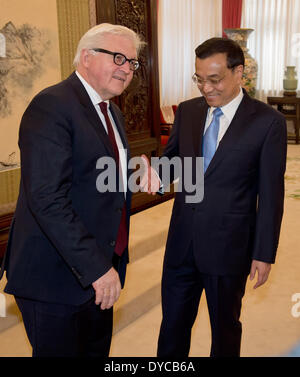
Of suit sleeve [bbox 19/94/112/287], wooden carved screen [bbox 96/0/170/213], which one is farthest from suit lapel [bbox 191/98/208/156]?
wooden carved screen [bbox 96/0/170/213]

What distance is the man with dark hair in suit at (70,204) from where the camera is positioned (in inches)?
59.5

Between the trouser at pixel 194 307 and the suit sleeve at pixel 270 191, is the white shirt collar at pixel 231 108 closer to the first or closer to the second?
the suit sleeve at pixel 270 191

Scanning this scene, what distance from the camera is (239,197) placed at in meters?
2.14

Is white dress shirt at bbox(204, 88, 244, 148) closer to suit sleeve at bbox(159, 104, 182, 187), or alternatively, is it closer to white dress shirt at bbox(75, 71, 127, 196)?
suit sleeve at bbox(159, 104, 182, 187)

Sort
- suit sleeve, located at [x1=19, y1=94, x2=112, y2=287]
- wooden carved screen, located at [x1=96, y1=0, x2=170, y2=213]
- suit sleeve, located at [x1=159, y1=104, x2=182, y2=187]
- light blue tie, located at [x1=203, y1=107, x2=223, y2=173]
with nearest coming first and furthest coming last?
suit sleeve, located at [x1=19, y1=94, x2=112, y2=287]
light blue tie, located at [x1=203, y1=107, x2=223, y2=173]
suit sleeve, located at [x1=159, y1=104, x2=182, y2=187]
wooden carved screen, located at [x1=96, y1=0, x2=170, y2=213]

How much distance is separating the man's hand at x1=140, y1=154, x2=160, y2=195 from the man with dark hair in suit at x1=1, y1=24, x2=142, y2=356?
295 millimetres

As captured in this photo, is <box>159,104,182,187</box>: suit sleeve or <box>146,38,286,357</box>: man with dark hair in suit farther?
<box>159,104,182,187</box>: suit sleeve

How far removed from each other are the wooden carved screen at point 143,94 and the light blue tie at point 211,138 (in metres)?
2.82

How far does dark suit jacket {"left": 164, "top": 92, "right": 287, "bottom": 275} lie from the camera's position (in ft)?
6.91

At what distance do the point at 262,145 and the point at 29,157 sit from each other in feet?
3.44

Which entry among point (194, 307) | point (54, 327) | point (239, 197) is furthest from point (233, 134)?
point (54, 327)

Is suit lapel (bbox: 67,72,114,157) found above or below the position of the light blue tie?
above
